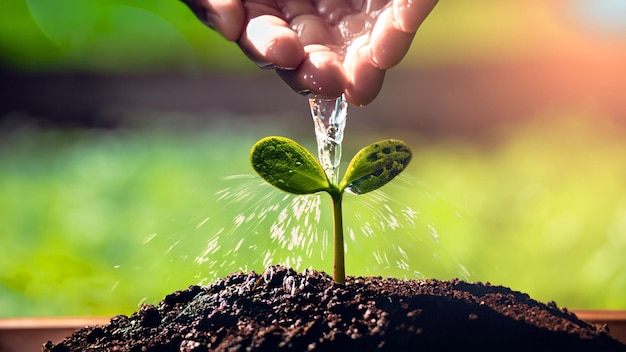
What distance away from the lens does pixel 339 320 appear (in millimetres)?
517

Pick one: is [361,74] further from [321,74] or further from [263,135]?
[263,135]

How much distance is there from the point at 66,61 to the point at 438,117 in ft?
2.04

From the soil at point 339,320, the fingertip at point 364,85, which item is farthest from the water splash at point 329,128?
Answer: the soil at point 339,320

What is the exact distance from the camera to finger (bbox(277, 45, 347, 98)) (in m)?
0.58

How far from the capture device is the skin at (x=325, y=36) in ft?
1.93

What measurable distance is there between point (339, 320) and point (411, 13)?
1.10ft

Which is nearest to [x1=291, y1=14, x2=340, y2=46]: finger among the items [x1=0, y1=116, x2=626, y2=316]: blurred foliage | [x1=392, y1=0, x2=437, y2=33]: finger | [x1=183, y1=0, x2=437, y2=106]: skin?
[x1=183, y1=0, x2=437, y2=106]: skin

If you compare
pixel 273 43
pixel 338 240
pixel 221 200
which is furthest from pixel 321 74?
pixel 221 200

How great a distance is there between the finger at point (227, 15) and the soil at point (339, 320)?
287 mm

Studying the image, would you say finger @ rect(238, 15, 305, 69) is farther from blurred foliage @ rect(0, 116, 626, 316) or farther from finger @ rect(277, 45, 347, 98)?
blurred foliage @ rect(0, 116, 626, 316)

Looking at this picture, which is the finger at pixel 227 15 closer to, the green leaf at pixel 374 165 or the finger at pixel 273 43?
the finger at pixel 273 43

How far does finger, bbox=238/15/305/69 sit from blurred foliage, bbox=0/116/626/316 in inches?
9.8

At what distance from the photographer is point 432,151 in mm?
927

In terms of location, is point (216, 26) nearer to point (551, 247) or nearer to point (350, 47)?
point (350, 47)
